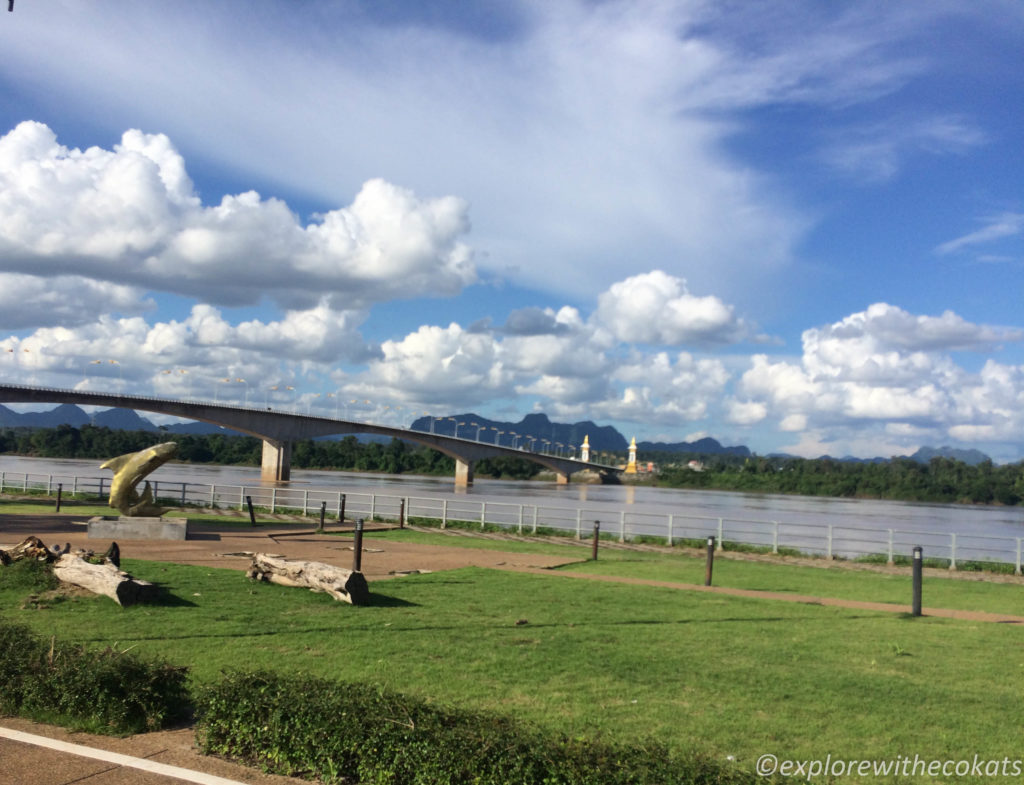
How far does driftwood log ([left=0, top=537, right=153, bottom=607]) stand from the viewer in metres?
9.59

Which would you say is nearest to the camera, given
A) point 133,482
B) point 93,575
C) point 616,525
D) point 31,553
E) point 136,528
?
point 93,575

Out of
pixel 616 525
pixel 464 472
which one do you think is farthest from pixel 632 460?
pixel 616 525

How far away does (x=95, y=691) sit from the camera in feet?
18.2

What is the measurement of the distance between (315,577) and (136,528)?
10.0 metres

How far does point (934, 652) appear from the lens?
8.98 metres

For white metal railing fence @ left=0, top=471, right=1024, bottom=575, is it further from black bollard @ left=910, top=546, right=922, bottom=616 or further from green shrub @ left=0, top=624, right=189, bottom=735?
green shrub @ left=0, top=624, right=189, bottom=735

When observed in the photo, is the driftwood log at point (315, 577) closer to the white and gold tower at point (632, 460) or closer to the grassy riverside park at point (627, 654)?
A: the grassy riverside park at point (627, 654)

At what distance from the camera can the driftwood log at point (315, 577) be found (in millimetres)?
10547

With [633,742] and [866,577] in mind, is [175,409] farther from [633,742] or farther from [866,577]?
[633,742]

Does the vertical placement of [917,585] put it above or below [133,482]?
below

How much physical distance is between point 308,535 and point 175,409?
166 feet

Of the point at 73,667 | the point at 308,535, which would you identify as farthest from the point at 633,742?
the point at 308,535

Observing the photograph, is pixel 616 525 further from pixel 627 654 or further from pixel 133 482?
pixel 627 654

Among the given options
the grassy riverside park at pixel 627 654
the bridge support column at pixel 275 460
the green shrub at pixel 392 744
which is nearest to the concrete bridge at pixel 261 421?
the bridge support column at pixel 275 460
